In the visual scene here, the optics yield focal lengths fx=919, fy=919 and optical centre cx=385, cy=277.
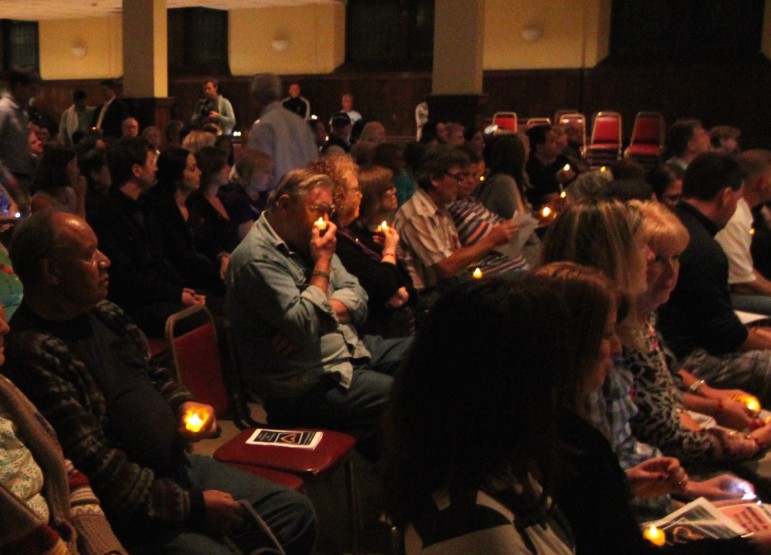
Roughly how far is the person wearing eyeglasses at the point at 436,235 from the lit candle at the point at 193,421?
6.32ft

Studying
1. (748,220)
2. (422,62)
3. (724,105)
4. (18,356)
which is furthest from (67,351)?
(422,62)

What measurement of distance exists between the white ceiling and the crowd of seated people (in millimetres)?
9935

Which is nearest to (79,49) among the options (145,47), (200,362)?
(145,47)

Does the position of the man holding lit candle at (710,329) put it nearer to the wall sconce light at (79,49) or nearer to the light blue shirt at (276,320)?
the light blue shirt at (276,320)

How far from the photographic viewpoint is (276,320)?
9.26 feet

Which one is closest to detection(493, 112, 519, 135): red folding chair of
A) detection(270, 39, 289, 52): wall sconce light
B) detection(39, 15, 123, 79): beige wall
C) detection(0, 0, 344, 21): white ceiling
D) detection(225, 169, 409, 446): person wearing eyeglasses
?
detection(0, 0, 344, 21): white ceiling

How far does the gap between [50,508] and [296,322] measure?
1.13m

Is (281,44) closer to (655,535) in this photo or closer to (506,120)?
(506,120)

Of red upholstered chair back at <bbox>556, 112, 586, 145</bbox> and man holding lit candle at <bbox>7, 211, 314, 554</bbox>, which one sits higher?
red upholstered chair back at <bbox>556, 112, 586, 145</bbox>

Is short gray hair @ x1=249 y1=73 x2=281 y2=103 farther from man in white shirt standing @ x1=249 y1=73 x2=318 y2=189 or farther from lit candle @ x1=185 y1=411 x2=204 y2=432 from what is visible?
lit candle @ x1=185 y1=411 x2=204 y2=432

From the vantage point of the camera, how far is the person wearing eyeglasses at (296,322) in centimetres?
285

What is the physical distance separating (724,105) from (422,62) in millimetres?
4697

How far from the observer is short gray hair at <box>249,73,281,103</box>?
561 cm

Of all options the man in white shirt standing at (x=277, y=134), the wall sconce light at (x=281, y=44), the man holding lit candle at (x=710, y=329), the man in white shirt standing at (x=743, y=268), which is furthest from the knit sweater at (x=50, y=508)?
the wall sconce light at (x=281, y=44)
